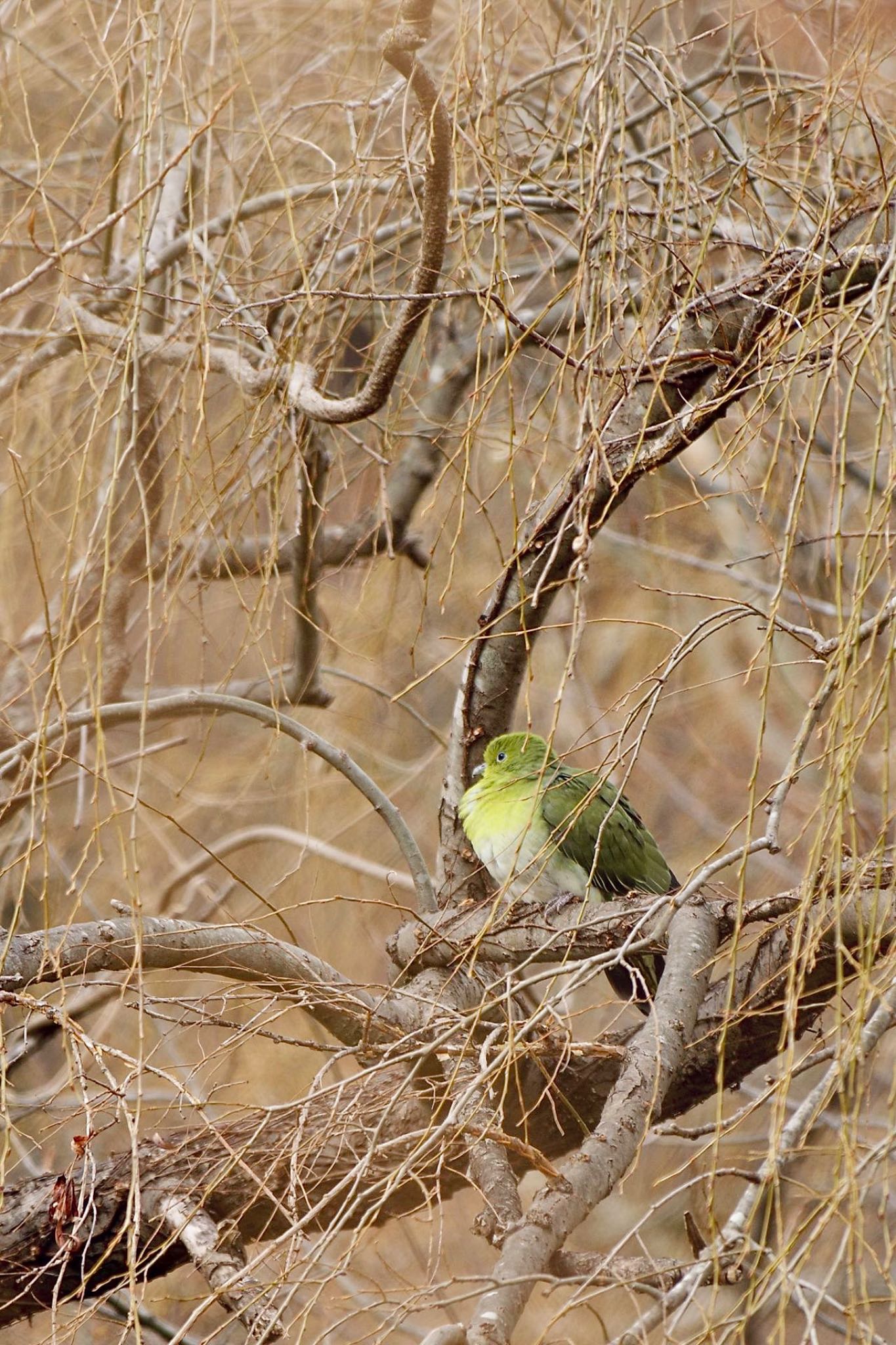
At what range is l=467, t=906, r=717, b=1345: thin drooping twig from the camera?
172 cm

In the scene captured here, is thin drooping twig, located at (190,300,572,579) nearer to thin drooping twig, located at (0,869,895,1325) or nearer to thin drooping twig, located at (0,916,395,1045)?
thin drooping twig, located at (0,916,395,1045)

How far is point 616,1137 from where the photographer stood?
208cm

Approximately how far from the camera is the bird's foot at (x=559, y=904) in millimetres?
3623

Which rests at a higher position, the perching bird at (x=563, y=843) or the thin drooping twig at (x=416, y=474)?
the thin drooping twig at (x=416, y=474)

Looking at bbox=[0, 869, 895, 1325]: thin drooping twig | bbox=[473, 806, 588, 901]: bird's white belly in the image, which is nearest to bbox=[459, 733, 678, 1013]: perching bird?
bbox=[473, 806, 588, 901]: bird's white belly

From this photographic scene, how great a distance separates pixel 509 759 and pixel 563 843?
1.02ft

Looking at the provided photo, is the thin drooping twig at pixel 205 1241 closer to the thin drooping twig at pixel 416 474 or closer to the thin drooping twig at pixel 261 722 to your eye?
the thin drooping twig at pixel 261 722

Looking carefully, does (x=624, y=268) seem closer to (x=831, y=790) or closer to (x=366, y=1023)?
(x=831, y=790)

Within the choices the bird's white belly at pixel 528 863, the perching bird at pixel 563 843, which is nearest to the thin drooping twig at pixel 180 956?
the bird's white belly at pixel 528 863

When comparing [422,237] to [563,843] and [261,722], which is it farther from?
[563,843]

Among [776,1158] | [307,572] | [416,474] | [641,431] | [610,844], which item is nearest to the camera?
[776,1158]

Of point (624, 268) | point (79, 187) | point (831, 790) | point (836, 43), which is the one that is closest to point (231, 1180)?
point (831, 790)

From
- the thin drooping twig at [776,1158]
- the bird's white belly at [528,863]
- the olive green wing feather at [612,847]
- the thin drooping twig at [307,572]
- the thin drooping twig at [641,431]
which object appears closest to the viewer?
the thin drooping twig at [776,1158]

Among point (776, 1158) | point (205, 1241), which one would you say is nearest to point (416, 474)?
point (205, 1241)
